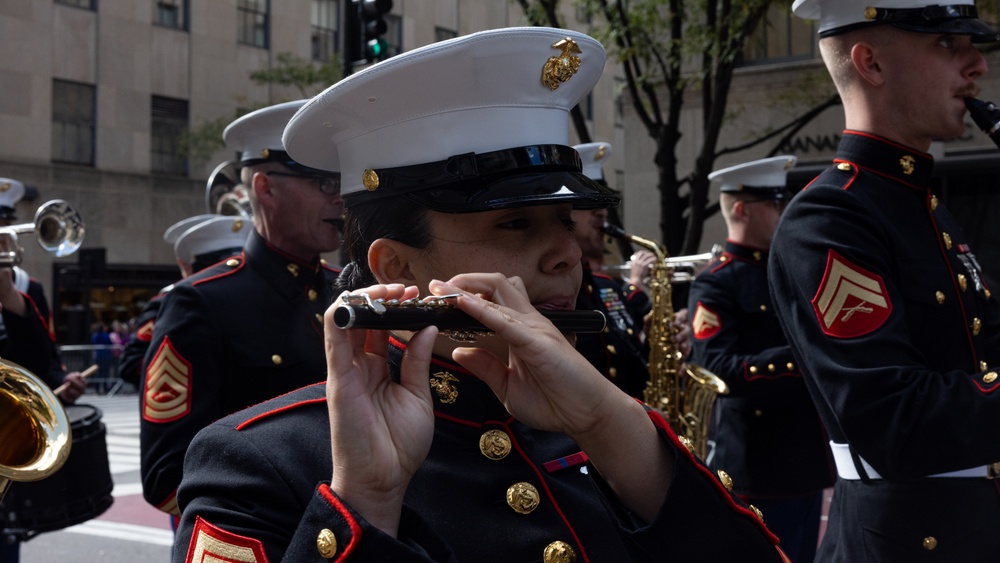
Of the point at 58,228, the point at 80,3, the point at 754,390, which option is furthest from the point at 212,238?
the point at 80,3

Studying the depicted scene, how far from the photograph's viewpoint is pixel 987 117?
10.2 ft

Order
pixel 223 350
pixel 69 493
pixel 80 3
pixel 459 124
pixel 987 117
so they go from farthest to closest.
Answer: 1. pixel 80 3
2. pixel 69 493
3. pixel 223 350
4. pixel 987 117
5. pixel 459 124

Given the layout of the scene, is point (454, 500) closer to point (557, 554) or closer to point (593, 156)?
point (557, 554)

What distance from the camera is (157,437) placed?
160 inches

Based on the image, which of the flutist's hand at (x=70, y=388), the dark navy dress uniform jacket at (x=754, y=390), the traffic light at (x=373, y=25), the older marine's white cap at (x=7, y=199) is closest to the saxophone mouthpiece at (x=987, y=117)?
the dark navy dress uniform jacket at (x=754, y=390)

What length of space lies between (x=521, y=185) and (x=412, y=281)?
12.2 inches

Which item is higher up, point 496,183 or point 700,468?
point 496,183

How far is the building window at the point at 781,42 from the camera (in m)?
16.2

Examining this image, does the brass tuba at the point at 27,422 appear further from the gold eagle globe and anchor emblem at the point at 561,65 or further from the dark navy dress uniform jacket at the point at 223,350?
the gold eagle globe and anchor emblem at the point at 561,65

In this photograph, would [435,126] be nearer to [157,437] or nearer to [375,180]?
[375,180]

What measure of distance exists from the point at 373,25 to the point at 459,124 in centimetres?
809

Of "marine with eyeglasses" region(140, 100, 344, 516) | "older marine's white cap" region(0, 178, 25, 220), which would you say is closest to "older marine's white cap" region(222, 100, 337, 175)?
"marine with eyeglasses" region(140, 100, 344, 516)

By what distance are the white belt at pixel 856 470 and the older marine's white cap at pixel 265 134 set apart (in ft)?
7.75

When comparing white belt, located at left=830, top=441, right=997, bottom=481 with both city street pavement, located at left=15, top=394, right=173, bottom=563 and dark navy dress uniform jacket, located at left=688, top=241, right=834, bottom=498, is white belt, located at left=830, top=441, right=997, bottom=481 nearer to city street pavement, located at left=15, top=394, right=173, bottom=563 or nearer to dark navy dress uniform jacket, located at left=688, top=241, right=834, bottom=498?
dark navy dress uniform jacket, located at left=688, top=241, right=834, bottom=498
